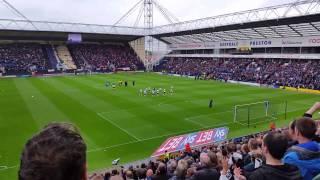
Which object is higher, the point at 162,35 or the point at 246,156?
the point at 162,35

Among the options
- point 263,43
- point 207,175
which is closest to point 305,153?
point 207,175

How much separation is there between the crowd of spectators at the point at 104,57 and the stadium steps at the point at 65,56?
4.17 ft

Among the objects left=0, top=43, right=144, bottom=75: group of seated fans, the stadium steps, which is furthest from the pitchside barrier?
the stadium steps

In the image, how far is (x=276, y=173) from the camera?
392 centimetres

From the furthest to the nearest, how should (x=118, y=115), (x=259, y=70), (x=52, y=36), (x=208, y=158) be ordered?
(x=52, y=36)
(x=259, y=70)
(x=118, y=115)
(x=208, y=158)

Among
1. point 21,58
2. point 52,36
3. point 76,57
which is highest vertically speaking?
point 52,36

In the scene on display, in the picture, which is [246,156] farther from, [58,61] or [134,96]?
[58,61]

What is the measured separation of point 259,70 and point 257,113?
32926 mm

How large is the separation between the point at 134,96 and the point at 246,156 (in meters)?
32.5

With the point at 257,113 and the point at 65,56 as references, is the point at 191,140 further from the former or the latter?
the point at 65,56

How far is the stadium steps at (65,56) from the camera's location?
80.8 meters

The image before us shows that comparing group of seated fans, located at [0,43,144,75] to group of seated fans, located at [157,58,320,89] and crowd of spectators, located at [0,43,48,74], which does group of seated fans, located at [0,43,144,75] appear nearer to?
crowd of spectators, located at [0,43,48,74]

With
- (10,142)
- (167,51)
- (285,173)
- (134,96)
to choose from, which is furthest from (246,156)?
(167,51)

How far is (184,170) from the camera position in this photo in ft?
24.9
